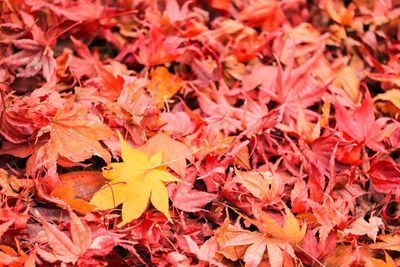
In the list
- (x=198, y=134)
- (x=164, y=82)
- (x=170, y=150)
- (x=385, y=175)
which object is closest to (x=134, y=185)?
(x=170, y=150)

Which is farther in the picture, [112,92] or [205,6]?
[205,6]

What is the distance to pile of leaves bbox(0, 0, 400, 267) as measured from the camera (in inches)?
39.4

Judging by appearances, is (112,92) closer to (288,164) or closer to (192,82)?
(192,82)

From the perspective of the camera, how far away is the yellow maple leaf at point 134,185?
39.1 inches

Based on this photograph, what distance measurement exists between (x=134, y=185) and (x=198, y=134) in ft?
0.79

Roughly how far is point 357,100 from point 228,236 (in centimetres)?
58

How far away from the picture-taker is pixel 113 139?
1.12 m

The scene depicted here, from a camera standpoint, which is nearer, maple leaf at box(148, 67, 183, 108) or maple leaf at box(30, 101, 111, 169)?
maple leaf at box(30, 101, 111, 169)

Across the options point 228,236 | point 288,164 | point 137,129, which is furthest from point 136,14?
point 228,236

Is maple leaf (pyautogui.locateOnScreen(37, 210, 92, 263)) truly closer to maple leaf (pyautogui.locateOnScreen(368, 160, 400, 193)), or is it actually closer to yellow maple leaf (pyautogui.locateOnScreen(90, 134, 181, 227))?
yellow maple leaf (pyautogui.locateOnScreen(90, 134, 181, 227))

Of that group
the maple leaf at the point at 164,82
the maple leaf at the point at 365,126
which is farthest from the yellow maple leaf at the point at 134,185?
the maple leaf at the point at 365,126

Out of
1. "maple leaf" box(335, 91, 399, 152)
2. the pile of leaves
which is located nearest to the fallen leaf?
the pile of leaves

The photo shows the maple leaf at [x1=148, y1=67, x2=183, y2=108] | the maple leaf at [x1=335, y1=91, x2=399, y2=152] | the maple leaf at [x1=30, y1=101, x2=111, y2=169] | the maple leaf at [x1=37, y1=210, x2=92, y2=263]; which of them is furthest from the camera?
the maple leaf at [x1=148, y1=67, x2=183, y2=108]

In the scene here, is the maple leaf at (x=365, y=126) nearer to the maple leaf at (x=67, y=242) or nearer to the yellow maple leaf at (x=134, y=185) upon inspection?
the yellow maple leaf at (x=134, y=185)
